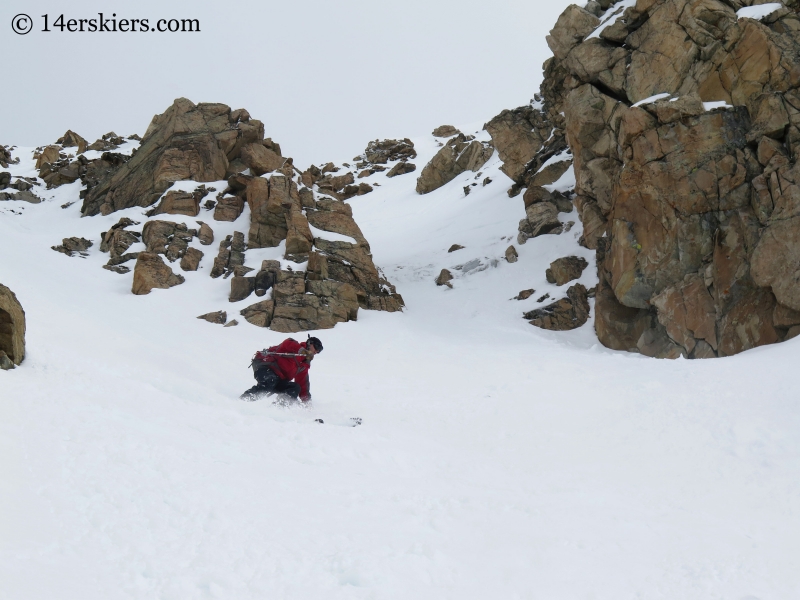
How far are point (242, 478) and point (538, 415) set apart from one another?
6.16 m

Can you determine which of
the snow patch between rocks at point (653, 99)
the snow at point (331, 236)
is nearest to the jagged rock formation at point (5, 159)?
the snow at point (331, 236)

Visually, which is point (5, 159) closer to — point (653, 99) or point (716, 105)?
point (653, 99)

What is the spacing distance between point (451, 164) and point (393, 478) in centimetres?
4264

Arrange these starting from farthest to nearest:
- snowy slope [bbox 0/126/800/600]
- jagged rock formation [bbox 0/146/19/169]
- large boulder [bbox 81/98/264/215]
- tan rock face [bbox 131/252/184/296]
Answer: jagged rock formation [bbox 0/146/19/169] → large boulder [bbox 81/98/264/215] → tan rock face [bbox 131/252/184/296] → snowy slope [bbox 0/126/800/600]

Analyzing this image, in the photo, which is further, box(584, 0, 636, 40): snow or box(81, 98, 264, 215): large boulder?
box(81, 98, 264, 215): large boulder

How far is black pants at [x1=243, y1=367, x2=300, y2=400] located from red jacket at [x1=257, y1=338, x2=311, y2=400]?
8cm

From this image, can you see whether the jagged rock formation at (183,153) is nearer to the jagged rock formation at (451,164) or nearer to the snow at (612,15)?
the snow at (612,15)

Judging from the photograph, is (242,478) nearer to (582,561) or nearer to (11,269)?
(582,561)

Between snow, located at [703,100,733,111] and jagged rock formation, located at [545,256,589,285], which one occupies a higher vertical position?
snow, located at [703,100,733,111]

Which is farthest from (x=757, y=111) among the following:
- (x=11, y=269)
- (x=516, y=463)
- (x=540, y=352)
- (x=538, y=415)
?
(x=11, y=269)

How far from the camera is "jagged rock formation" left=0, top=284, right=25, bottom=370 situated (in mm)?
7520

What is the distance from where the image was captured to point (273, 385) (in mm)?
9891

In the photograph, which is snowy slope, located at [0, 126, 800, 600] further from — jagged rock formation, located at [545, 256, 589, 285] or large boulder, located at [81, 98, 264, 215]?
large boulder, located at [81, 98, 264, 215]

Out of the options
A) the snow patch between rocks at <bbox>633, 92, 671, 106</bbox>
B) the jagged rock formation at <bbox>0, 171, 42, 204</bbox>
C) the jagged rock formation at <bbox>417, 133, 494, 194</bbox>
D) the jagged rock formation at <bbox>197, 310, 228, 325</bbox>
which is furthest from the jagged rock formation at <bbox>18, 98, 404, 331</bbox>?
the jagged rock formation at <bbox>417, 133, 494, 194</bbox>
